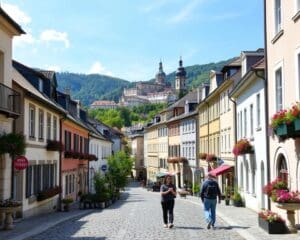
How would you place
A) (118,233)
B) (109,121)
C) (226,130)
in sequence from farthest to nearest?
(109,121) → (226,130) → (118,233)

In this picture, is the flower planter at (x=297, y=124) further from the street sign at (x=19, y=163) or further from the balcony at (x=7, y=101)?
the street sign at (x=19, y=163)

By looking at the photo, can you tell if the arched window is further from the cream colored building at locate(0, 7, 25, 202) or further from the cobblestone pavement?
the cream colored building at locate(0, 7, 25, 202)

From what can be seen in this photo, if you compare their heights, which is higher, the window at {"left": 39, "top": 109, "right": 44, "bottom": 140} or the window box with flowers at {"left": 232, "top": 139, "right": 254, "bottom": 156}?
the window at {"left": 39, "top": 109, "right": 44, "bottom": 140}

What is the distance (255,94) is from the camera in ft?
80.0

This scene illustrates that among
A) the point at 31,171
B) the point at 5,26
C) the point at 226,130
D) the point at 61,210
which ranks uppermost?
the point at 5,26

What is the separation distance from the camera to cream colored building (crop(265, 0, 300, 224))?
51.6 feet

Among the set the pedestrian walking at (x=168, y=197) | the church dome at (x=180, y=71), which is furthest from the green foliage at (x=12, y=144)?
the church dome at (x=180, y=71)

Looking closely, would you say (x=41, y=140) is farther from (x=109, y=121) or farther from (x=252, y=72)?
(x=109, y=121)

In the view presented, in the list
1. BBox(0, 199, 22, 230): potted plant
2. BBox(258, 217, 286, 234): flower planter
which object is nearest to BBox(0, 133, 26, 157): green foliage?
BBox(0, 199, 22, 230): potted plant

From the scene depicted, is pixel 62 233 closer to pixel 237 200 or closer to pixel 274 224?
pixel 274 224

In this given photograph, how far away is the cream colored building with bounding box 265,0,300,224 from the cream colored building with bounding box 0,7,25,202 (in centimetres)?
895

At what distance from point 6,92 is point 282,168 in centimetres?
976

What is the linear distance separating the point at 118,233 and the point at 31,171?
1002cm

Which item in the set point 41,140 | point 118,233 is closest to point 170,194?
point 118,233
